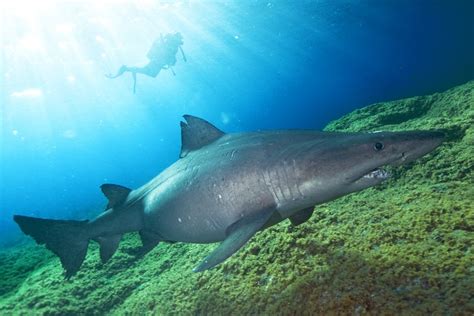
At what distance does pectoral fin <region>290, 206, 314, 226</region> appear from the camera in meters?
3.93

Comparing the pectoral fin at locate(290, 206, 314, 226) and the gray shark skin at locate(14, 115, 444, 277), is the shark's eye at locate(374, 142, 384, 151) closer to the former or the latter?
the gray shark skin at locate(14, 115, 444, 277)

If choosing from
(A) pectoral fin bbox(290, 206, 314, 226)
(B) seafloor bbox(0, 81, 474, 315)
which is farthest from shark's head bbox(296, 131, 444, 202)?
(B) seafloor bbox(0, 81, 474, 315)

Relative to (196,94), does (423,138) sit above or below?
below

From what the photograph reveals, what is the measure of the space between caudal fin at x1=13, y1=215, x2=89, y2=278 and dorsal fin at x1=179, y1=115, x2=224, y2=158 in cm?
247

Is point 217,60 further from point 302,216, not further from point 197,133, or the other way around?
point 302,216

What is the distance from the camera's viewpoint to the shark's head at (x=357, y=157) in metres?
2.98

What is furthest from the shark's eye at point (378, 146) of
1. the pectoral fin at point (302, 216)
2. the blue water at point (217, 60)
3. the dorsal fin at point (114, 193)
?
the blue water at point (217, 60)

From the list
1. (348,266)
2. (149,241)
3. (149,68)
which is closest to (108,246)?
(149,241)

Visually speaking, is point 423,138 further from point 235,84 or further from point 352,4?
point 235,84

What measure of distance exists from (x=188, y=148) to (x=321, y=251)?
8.62 feet

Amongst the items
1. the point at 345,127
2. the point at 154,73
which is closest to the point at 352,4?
the point at 154,73

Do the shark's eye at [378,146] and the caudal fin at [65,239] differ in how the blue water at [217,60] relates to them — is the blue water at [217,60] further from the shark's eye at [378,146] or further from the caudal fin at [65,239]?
the shark's eye at [378,146]

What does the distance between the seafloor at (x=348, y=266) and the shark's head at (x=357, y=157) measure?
2.11 ft

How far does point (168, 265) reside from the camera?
6.34 metres
